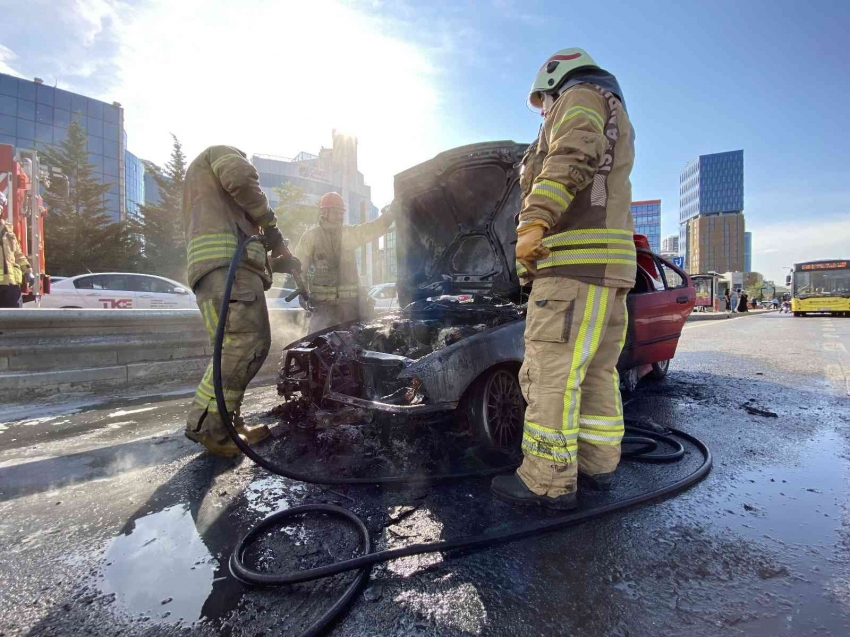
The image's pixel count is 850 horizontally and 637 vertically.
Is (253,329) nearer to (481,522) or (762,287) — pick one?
(481,522)

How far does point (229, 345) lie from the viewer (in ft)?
8.86

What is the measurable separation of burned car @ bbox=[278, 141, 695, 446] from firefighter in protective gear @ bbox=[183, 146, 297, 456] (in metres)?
0.35

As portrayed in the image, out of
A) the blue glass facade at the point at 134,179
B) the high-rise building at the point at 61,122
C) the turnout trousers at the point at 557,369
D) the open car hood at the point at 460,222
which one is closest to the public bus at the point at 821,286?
the open car hood at the point at 460,222

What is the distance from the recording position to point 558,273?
2031 millimetres

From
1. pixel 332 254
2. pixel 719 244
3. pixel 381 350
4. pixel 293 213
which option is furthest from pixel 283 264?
pixel 719 244

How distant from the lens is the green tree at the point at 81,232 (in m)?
20.4

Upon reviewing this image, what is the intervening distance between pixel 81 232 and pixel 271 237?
23774 mm

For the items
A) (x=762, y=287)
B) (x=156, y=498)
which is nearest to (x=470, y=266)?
(x=156, y=498)

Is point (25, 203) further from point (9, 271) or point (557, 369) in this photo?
point (557, 369)

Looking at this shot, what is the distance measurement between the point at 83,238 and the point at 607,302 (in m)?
25.6

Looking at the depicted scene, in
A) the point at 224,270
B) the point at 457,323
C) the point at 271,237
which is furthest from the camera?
the point at 457,323

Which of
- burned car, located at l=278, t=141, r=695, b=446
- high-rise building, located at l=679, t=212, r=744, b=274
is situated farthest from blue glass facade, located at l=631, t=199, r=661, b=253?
burned car, located at l=278, t=141, r=695, b=446

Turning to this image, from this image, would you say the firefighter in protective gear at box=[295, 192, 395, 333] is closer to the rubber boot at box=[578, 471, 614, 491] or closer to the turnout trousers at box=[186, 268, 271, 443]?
the turnout trousers at box=[186, 268, 271, 443]

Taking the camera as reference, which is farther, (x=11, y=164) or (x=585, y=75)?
(x=11, y=164)
